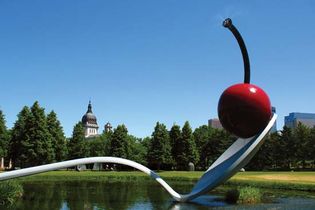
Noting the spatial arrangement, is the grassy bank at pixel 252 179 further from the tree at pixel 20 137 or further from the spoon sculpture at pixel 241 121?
the tree at pixel 20 137

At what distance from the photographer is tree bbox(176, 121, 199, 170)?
65.0 meters

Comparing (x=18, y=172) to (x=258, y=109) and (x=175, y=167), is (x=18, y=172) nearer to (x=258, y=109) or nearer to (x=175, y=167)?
(x=258, y=109)

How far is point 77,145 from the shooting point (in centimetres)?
7038

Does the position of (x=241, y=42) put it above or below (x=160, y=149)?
above

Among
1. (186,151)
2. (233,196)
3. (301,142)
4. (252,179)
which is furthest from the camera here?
(301,142)

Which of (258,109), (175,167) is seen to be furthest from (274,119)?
(175,167)

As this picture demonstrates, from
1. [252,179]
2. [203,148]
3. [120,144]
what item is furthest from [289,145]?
[252,179]

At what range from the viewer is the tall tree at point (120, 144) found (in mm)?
69381

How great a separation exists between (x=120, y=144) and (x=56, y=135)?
11679mm

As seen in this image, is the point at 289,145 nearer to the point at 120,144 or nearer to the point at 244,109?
the point at 120,144

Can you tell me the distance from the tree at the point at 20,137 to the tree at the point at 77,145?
979cm

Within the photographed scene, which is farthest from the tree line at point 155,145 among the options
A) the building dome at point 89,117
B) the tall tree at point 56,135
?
the building dome at point 89,117

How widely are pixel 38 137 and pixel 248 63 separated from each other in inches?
1705

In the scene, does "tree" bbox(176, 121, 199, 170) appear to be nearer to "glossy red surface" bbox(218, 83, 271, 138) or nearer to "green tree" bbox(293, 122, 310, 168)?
"green tree" bbox(293, 122, 310, 168)
